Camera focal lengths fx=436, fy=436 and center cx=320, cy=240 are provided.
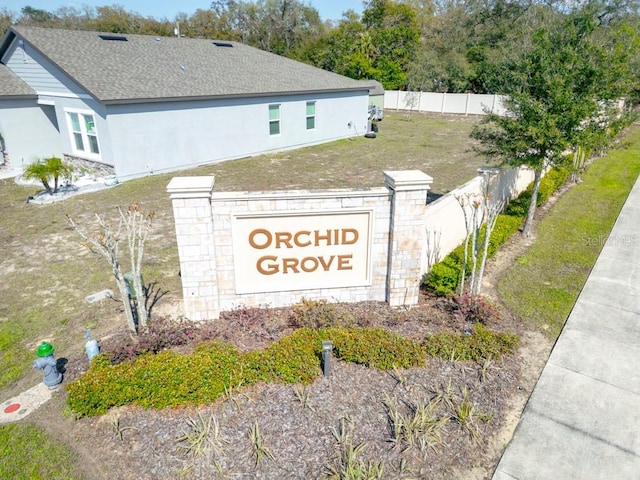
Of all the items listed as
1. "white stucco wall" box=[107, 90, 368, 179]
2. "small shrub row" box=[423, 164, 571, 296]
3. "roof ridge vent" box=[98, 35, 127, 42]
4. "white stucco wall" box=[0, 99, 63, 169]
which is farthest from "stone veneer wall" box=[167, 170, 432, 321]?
"roof ridge vent" box=[98, 35, 127, 42]

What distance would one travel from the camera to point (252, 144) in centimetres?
2008

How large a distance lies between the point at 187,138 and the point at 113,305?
11144 millimetres

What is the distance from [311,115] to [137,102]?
9.45 meters

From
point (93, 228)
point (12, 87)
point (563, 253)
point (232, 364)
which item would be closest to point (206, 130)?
point (12, 87)

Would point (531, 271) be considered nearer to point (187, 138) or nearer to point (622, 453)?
point (622, 453)

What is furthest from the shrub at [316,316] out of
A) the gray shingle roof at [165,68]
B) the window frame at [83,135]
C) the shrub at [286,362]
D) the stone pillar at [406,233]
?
the window frame at [83,135]

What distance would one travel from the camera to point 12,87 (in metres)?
17.1

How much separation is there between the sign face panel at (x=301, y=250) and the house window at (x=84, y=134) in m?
12.0

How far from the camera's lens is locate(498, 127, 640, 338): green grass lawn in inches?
313

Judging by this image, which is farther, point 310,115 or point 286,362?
point 310,115

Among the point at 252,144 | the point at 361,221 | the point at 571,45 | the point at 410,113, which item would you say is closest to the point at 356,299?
the point at 361,221

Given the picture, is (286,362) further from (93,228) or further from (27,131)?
(27,131)

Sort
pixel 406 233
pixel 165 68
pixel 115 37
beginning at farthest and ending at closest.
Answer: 1. pixel 115 37
2. pixel 165 68
3. pixel 406 233

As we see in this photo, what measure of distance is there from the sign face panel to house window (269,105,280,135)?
14.6 metres
